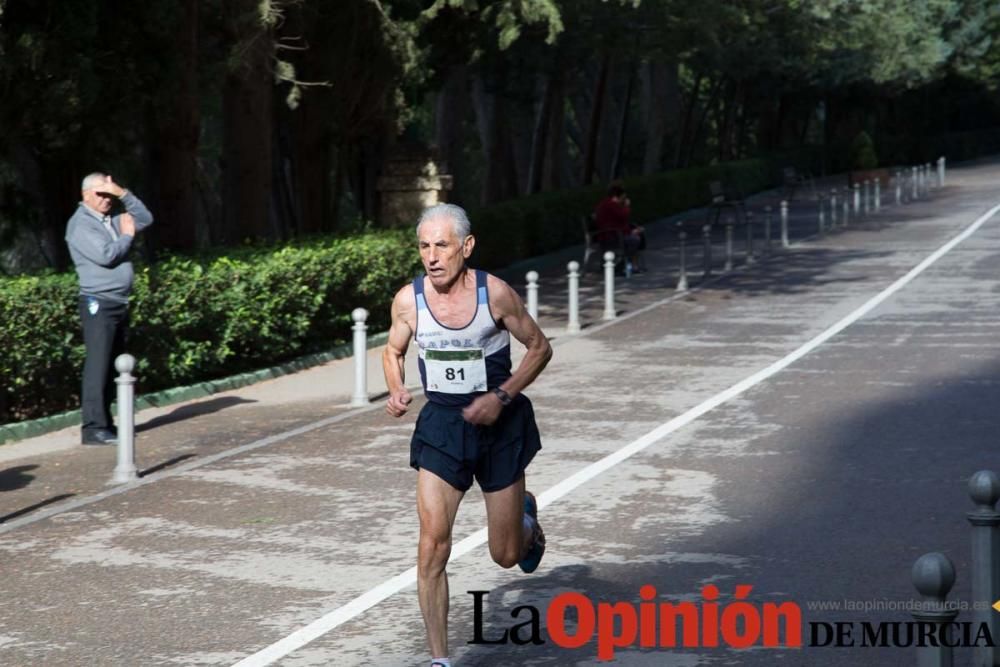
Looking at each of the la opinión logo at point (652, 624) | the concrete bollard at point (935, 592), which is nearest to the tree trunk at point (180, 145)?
the la opinión logo at point (652, 624)

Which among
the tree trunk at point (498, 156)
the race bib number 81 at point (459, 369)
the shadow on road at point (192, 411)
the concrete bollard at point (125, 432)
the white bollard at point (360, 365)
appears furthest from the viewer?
the tree trunk at point (498, 156)

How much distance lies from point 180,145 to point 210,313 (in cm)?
404

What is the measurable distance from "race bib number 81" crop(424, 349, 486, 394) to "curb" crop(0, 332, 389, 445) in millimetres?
7824

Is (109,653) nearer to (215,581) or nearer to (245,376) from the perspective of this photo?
(215,581)

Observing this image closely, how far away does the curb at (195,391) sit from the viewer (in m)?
14.2

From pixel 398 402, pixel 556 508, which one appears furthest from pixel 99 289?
pixel 398 402

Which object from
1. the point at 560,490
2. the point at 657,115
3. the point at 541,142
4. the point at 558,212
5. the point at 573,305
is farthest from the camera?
the point at 657,115

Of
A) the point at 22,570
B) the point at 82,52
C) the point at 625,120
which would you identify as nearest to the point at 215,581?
the point at 22,570

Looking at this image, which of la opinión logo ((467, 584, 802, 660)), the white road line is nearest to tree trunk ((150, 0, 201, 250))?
the white road line

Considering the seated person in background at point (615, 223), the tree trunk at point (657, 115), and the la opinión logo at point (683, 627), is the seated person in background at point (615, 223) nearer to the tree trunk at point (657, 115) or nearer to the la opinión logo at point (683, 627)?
the tree trunk at point (657, 115)

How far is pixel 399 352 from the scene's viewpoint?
24.8 ft

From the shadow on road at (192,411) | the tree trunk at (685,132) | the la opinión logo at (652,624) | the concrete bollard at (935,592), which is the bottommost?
the shadow on road at (192,411)

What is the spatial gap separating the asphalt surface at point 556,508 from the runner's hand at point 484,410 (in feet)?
3.62

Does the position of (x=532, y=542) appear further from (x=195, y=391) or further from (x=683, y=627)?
(x=195, y=391)
